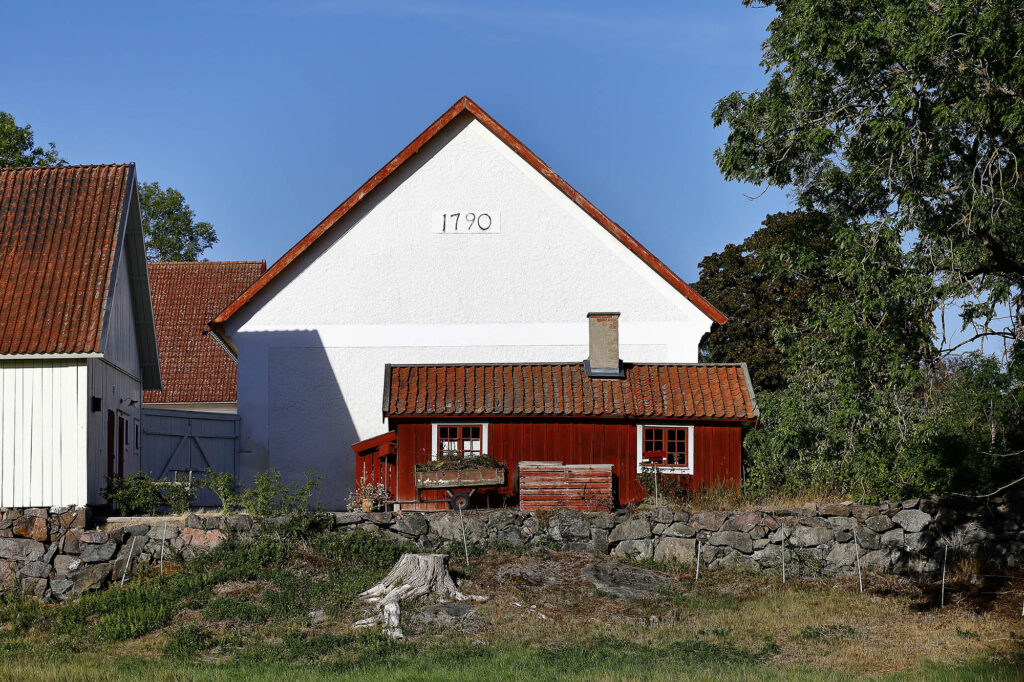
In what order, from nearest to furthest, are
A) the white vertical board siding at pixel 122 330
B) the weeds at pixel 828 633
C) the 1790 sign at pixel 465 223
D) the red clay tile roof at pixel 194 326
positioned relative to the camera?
the weeds at pixel 828 633, the white vertical board siding at pixel 122 330, the 1790 sign at pixel 465 223, the red clay tile roof at pixel 194 326

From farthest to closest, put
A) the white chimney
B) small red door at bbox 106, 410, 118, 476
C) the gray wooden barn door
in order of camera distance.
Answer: the gray wooden barn door < the white chimney < small red door at bbox 106, 410, 118, 476

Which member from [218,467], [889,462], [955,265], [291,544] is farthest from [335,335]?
[955,265]

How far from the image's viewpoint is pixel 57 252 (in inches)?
845

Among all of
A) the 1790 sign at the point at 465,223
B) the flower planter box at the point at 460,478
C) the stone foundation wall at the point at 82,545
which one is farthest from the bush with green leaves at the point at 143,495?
the 1790 sign at the point at 465,223

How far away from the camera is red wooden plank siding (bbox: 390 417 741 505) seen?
76.6 ft

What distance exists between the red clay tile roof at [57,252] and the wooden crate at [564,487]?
26.7 feet

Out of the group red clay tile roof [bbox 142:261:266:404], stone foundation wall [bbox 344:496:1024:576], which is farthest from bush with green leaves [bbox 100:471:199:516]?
red clay tile roof [bbox 142:261:266:404]

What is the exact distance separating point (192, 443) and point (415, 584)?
39.5 feet

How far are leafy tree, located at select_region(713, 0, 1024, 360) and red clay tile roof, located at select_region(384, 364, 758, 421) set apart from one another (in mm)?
7140

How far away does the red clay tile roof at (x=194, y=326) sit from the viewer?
3378cm

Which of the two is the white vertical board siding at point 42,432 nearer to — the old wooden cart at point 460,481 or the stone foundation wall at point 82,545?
the stone foundation wall at point 82,545

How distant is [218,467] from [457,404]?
7.66 metres

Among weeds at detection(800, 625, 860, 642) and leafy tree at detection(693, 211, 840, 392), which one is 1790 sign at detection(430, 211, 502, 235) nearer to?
leafy tree at detection(693, 211, 840, 392)

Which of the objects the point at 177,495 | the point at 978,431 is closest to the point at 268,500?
the point at 177,495
